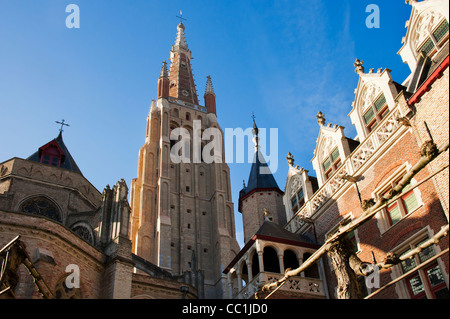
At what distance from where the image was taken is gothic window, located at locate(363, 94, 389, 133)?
678 inches

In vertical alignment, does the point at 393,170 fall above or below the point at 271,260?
above

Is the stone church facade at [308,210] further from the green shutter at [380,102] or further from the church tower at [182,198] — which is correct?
the church tower at [182,198]

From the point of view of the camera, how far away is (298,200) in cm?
2203

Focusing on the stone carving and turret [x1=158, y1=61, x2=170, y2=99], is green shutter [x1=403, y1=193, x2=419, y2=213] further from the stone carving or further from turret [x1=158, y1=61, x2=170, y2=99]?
turret [x1=158, y1=61, x2=170, y2=99]

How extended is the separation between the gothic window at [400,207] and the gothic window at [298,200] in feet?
21.3

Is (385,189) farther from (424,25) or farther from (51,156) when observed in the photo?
(51,156)

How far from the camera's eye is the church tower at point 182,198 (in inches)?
1646

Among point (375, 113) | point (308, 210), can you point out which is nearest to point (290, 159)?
point (308, 210)

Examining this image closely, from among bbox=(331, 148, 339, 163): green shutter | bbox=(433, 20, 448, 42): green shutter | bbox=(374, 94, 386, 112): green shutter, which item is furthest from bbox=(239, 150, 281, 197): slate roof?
bbox=(433, 20, 448, 42): green shutter

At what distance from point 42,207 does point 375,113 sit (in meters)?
22.1

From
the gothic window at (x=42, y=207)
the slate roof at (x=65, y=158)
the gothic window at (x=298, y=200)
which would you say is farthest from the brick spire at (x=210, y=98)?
the gothic window at (x=298, y=200)

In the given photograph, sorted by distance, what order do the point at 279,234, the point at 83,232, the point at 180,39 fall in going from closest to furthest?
the point at 279,234, the point at 83,232, the point at 180,39

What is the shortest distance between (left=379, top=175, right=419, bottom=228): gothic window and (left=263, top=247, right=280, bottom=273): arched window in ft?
20.2
